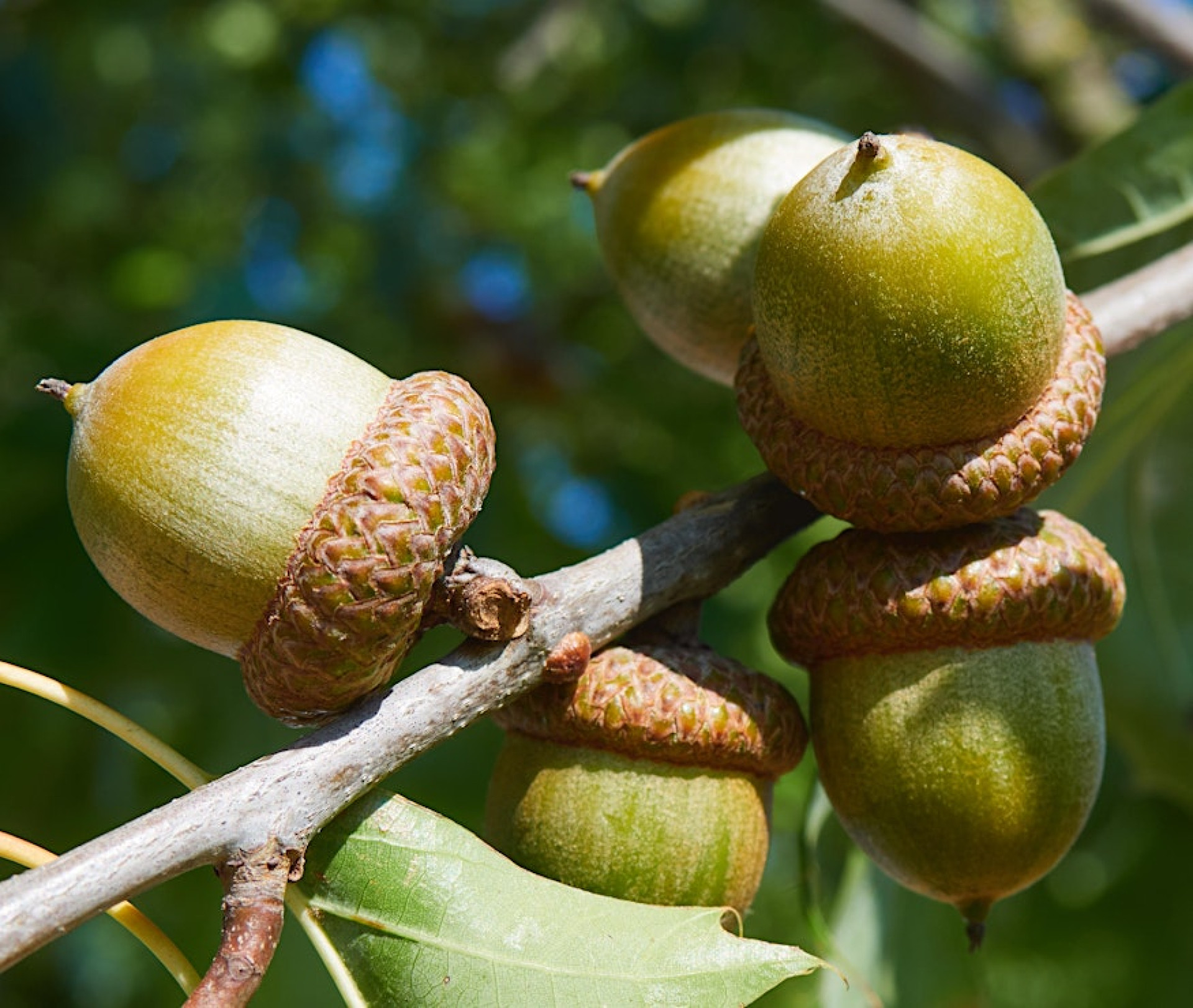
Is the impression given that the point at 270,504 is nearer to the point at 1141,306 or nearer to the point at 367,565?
the point at 367,565

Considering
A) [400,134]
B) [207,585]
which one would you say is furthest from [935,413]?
[400,134]

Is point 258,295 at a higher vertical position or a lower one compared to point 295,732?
higher

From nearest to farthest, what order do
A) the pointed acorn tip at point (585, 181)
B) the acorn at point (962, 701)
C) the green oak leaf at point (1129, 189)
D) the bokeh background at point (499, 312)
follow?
the acorn at point (962, 701)
the pointed acorn tip at point (585, 181)
the green oak leaf at point (1129, 189)
the bokeh background at point (499, 312)

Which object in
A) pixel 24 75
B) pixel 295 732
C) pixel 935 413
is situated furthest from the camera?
pixel 24 75

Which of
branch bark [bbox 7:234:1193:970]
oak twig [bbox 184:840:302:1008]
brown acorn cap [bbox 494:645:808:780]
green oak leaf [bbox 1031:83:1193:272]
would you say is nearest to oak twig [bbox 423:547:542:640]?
branch bark [bbox 7:234:1193:970]

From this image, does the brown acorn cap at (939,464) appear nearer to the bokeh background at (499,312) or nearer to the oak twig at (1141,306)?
the oak twig at (1141,306)

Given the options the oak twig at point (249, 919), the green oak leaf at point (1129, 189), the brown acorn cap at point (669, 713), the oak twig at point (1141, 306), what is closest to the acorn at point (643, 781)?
the brown acorn cap at point (669, 713)

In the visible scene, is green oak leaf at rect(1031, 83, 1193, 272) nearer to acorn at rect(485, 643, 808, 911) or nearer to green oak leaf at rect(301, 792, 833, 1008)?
acorn at rect(485, 643, 808, 911)

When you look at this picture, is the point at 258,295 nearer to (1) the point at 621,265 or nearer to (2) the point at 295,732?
(2) the point at 295,732
